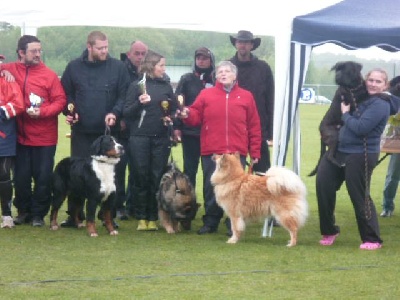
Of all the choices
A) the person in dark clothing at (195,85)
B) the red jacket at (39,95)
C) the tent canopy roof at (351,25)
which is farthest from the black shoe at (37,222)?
the tent canopy roof at (351,25)

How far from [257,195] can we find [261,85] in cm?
154

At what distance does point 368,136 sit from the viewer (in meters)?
7.41

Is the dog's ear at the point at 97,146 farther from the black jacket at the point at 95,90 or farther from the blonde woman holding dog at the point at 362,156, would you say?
the blonde woman holding dog at the point at 362,156

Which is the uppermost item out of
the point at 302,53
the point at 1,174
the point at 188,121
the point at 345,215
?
the point at 302,53

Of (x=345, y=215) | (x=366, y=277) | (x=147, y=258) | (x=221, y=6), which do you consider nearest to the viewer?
(x=366, y=277)

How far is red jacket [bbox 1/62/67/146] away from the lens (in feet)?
27.8

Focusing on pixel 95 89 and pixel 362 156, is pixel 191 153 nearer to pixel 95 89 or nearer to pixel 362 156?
pixel 95 89

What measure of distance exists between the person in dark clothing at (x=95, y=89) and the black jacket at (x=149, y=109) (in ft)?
0.77

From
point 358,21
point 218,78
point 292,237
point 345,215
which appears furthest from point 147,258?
point 345,215

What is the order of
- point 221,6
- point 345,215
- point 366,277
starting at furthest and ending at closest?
point 345,215
point 221,6
point 366,277

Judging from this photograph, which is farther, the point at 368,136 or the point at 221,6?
the point at 221,6

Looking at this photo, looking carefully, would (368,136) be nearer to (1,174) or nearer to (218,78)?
(218,78)

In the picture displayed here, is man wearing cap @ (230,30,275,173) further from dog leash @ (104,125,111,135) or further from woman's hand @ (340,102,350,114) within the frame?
woman's hand @ (340,102,350,114)

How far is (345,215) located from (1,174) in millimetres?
4029
